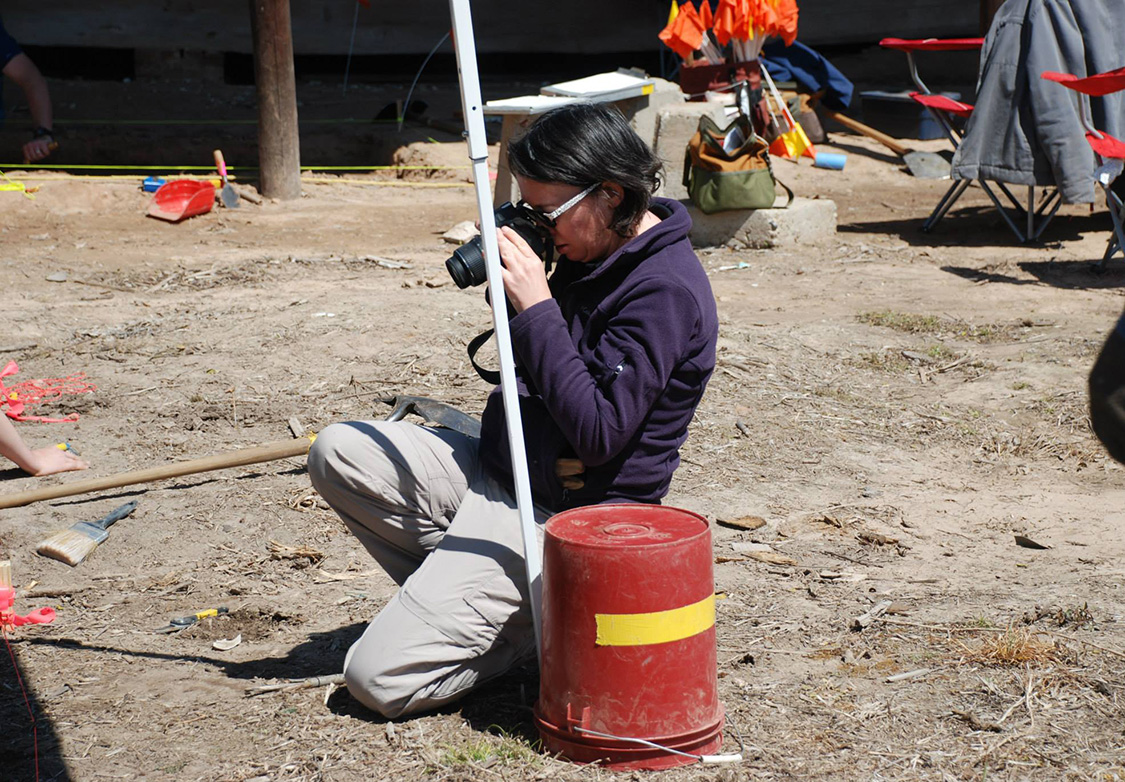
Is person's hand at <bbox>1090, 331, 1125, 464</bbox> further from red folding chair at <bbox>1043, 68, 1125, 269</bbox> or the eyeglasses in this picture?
red folding chair at <bbox>1043, 68, 1125, 269</bbox>

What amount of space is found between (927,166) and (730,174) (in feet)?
12.9

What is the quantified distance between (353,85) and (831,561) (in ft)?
37.0

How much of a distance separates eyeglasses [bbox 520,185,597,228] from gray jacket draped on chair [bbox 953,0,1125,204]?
6032 mm

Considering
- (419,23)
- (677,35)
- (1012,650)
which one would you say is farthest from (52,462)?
(419,23)

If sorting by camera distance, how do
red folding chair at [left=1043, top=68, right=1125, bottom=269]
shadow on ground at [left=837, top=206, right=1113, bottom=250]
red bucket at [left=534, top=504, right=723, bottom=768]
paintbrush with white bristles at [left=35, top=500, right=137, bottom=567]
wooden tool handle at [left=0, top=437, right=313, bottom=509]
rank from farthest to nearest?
shadow on ground at [left=837, top=206, right=1113, bottom=250] < red folding chair at [left=1043, top=68, right=1125, bottom=269] < wooden tool handle at [left=0, top=437, right=313, bottom=509] < paintbrush with white bristles at [left=35, top=500, right=137, bottom=567] < red bucket at [left=534, top=504, right=723, bottom=768]

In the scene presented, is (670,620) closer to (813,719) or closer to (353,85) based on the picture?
(813,719)

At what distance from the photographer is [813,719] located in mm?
2590

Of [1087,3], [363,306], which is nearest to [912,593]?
[363,306]

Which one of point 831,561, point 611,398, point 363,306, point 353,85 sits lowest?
point 831,561

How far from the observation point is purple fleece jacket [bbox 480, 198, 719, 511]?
2422 millimetres

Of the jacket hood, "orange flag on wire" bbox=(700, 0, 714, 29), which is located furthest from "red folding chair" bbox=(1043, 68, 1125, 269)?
the jacket hood

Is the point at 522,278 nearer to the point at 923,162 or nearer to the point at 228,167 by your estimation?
the point at 228,167

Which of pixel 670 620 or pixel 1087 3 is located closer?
pixel 670 620

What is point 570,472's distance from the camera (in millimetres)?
2588
